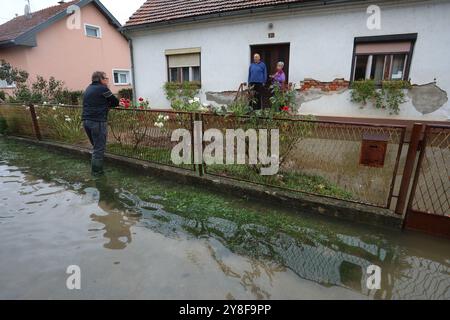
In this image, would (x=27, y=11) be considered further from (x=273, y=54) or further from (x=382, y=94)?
(x=382, y=94)

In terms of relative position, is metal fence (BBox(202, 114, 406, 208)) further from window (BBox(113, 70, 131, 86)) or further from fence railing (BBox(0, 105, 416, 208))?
window (BBox(113, 70, 131, 86))

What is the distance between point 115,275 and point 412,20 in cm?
772

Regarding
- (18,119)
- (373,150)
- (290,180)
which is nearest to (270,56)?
(290,180)

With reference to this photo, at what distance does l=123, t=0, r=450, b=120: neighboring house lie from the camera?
631 centimetres

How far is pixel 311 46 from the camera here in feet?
24.2

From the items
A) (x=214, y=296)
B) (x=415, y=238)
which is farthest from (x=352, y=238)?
(x=214, y=296)

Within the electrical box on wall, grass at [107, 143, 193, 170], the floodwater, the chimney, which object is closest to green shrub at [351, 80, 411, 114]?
the electrical box on wall

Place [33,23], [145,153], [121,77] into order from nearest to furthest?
[145,153] → [33,23] → [121,77]

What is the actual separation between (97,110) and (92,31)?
600 inches

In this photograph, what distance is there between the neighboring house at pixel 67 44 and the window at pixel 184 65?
8616 mm

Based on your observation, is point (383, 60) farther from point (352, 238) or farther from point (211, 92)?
point (352, 238)

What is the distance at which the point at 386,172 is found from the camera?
3.83 m

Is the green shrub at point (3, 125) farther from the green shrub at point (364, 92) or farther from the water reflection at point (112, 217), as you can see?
the green shrub at point (364, 92)

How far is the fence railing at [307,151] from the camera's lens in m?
3.51
